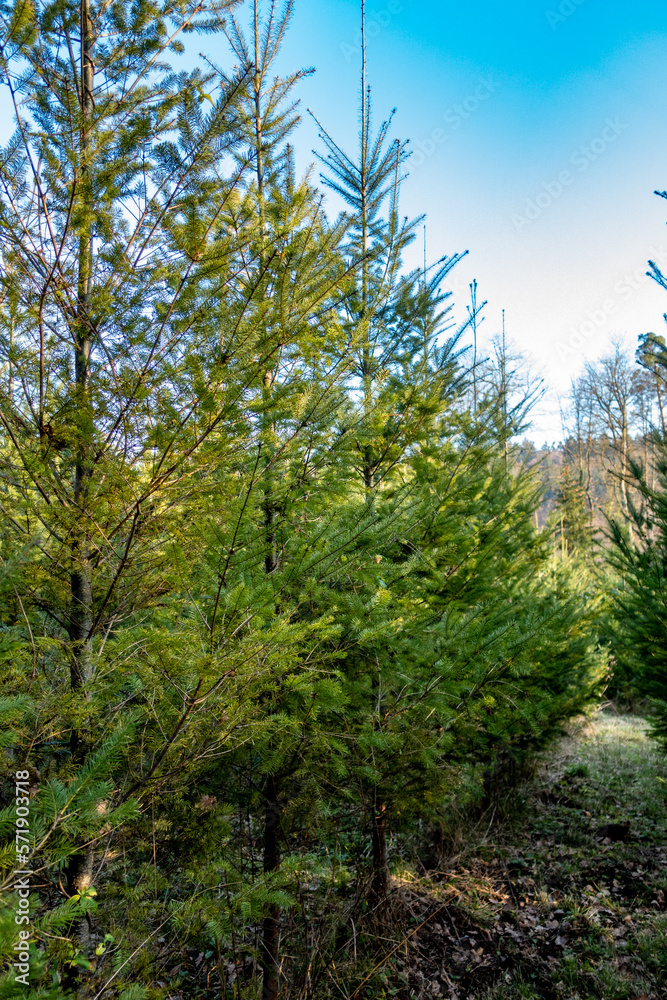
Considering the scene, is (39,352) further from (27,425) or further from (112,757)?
(112,757)

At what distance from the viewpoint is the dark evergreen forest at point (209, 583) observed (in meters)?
1.98

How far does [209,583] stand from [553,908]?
5.16 meters

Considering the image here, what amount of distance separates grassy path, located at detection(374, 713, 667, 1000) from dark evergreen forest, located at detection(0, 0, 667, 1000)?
0.03m

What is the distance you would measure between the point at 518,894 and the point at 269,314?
→ 6142 millimetres

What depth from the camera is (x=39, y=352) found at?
2.16 meters

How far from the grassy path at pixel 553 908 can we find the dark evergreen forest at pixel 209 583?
0.03 meters

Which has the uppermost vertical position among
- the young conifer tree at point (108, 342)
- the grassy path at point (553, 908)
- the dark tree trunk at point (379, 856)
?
the young conifer tree at point (108, 342)

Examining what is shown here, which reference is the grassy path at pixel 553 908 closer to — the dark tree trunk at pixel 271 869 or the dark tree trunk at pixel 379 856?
the dark tree trunk at pixel 379 856

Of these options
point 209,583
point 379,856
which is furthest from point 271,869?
point 209,583
